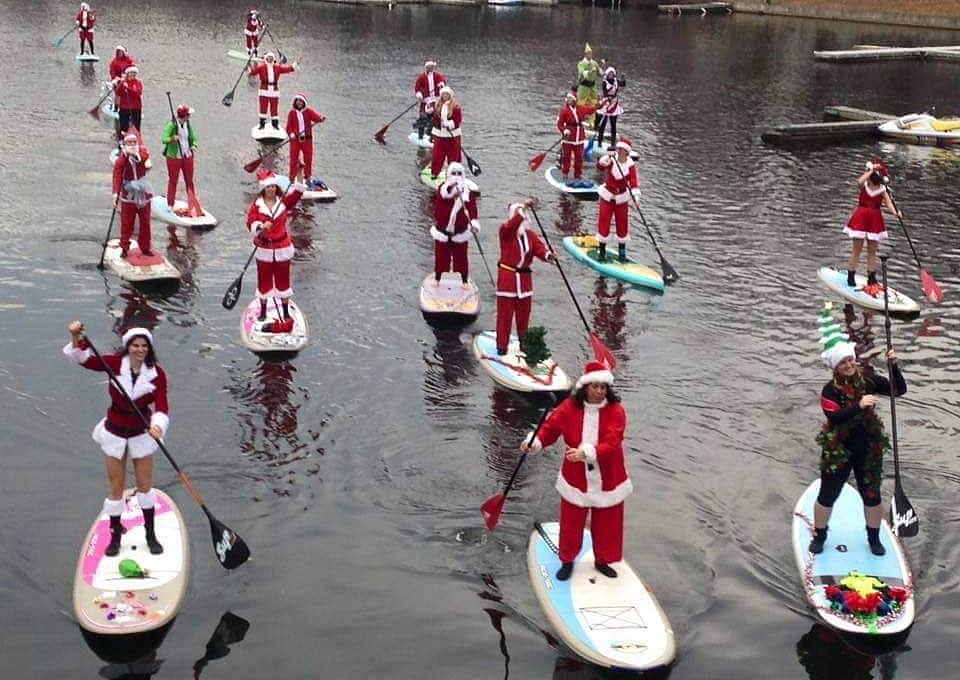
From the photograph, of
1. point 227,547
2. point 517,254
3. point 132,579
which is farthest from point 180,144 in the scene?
point 132,579

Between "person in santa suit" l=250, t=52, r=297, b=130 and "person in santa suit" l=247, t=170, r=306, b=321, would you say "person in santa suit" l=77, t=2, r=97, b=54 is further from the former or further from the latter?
"person in santa suit" l=247, t=170, r=306, b=321

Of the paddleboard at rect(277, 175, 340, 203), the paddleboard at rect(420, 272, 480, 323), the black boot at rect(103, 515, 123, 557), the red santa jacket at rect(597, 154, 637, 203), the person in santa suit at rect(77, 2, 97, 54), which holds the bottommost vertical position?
the black boot at rect(103, 515, 123, 557)

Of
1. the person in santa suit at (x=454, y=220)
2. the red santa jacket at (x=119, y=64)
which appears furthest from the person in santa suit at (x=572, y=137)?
the red santa jacket at (x=119, y=64)

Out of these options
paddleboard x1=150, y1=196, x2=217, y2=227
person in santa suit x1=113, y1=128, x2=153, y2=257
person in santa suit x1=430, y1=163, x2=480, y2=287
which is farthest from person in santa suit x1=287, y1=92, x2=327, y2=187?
person in santa suit x1=430, y1=163, x2=480, y2=287

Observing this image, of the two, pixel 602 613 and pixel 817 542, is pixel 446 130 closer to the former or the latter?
pixel 817 542

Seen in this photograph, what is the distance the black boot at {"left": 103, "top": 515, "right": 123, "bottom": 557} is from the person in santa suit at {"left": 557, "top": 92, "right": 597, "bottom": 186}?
15.8 metres

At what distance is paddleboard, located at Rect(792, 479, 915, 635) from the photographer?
974cm

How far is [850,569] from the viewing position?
34.0 feet

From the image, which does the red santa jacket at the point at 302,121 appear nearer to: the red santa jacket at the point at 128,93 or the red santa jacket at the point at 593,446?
the red santa jacket at the point at 128,93

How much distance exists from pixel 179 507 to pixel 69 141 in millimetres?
17796

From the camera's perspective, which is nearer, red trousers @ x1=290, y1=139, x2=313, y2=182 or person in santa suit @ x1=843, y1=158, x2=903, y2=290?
person in santa suit @ x1=843, y1=158, x2=903, y2=290

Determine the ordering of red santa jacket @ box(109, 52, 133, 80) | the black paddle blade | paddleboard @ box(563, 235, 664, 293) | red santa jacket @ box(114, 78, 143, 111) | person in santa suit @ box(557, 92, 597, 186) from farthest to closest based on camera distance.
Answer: red santa jacket @ box(109, 52, 133, 80)
red santa jacket @ box(114, 78, 143, 111)
person in santa suit @ box(557, 92, 597, 186)
paddleboard @ box(563, 235, 664, 293)
the black paddle blade

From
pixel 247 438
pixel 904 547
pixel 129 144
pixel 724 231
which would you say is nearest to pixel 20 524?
pixel 247 438

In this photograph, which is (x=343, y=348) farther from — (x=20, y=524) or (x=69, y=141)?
(x=69, y=141)
